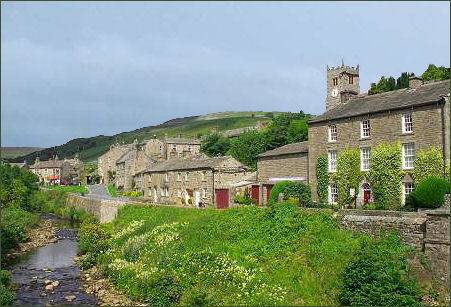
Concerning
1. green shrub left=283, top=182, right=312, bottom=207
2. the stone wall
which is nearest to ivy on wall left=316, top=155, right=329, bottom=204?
green shrub left=283, top=182, right=312, bottom=207

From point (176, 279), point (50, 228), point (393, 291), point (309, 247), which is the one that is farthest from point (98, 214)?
point (393, 291)

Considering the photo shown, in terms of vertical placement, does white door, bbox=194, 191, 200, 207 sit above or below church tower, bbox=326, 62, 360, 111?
below

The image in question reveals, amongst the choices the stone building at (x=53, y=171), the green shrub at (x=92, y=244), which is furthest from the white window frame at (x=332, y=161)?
the stone building at (x=53, y=171)

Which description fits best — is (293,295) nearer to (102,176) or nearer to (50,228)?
(50,228)

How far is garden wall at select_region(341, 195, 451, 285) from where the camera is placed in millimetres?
21562

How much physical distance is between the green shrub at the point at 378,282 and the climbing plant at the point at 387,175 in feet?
36.7

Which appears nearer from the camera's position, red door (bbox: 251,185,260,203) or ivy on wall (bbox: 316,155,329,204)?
ivy on wall (bbox: 316,155,329,204)

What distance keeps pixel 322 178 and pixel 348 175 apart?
107 inches

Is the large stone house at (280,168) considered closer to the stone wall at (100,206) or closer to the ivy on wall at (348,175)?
the ivy on wall at (348,175)

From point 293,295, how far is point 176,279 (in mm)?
6672

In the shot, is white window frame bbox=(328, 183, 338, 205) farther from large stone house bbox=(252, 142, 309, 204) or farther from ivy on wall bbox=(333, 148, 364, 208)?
large stone house bbox=(252, 142, 309, 204)

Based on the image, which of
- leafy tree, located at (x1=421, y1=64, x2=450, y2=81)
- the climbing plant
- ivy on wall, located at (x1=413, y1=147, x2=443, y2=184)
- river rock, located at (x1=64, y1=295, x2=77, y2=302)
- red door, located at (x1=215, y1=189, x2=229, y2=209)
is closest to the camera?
river rock, located at (x1=64, y1=295, x2=77, y2=302)

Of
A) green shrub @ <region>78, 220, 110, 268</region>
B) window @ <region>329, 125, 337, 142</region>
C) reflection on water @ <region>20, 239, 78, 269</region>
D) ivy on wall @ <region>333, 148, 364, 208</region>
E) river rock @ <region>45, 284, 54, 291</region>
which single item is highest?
window @ <region>329, 125, 337, 142</region>

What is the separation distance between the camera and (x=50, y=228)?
53688 mm
